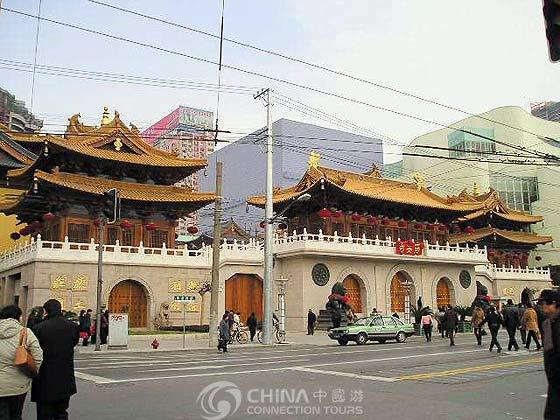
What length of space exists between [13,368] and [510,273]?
5250 cm

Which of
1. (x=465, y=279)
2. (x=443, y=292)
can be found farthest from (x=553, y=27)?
(x=465, y=279)

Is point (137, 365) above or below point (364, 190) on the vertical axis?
below

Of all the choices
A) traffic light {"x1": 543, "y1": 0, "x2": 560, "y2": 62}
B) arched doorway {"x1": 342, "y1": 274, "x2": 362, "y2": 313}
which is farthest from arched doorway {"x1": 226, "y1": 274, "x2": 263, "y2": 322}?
traffic light {"x1": 543, "y1": 0, "x2": 560, "y2": 62}

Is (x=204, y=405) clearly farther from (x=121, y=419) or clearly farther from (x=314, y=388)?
(x=314, y=388)

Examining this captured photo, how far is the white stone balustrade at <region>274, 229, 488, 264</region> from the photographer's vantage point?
3638 centimetres

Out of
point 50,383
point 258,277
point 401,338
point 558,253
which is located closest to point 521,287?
point 558,253

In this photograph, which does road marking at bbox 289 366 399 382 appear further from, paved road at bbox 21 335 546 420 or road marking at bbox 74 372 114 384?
road marking at bbox 74 372 114 384

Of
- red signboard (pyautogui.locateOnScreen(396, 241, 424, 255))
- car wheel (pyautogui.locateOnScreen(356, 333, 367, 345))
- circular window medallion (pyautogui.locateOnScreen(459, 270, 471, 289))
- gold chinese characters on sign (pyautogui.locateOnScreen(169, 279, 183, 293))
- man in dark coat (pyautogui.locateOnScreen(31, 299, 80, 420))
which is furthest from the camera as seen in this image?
circular window medallion (pyautogui.locateOnScreen(459, 270, 471, 289))

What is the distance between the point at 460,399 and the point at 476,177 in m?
65.1

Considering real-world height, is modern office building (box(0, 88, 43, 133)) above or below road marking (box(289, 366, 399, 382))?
above

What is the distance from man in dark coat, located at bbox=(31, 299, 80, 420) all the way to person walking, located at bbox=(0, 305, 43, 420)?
21cm

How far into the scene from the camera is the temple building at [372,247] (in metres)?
37.2

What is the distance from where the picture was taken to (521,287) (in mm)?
52750

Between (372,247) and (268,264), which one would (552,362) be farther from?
(372,247)
